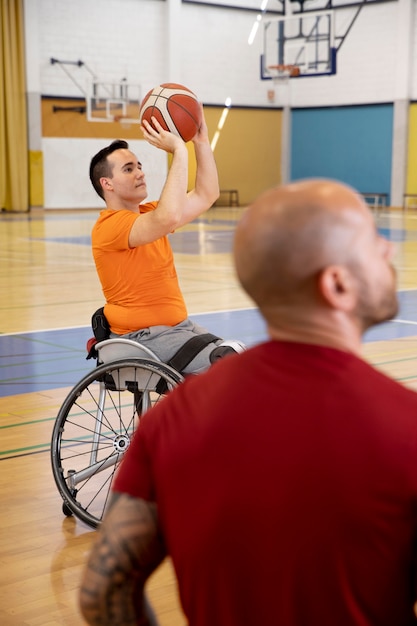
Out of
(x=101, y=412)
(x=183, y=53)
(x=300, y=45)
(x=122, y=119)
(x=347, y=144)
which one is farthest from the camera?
(x=347, y=144)

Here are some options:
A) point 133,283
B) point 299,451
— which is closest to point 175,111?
point 133,283

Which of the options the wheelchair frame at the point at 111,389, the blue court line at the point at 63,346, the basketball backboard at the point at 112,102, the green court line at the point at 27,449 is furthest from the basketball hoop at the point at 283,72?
the wheelchair frame at the point at 111,389

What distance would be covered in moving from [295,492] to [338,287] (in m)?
0.25

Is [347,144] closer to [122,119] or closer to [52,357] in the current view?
[122,119]

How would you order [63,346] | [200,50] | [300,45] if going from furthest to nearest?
[200,50]
[300,45]
[63,346]

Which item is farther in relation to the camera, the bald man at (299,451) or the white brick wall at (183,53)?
the white brick wall at (183,53)

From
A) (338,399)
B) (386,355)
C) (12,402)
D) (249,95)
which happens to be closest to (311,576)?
(338,399)

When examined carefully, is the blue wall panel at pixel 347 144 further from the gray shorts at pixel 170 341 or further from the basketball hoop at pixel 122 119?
the gray shorts at pixel 170 341

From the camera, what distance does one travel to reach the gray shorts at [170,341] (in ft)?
10.6

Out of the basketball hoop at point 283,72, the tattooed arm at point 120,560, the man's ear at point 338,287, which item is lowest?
the tattooed arm at point 120,560

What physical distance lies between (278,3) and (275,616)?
2522 centimetres

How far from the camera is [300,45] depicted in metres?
22.8

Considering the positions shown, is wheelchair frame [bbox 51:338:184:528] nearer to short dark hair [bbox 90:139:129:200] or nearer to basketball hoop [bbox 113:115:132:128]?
short dark hair [bbox 90:139:129:200]

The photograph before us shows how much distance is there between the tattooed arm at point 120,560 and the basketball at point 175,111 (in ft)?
7.99
